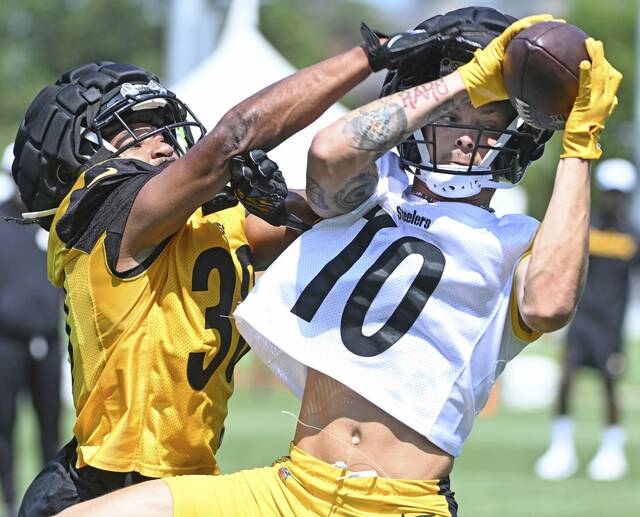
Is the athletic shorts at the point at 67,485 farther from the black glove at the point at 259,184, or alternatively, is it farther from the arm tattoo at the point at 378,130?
the arm tattoo at the point at 378,130

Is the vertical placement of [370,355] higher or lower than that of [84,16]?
higher

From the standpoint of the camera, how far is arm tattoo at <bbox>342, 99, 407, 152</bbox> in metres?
3.14

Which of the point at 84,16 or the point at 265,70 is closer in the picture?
the point at 265,70

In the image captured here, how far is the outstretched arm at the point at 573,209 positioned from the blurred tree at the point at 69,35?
49794mm

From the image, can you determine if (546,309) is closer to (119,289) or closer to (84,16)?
(119,289)

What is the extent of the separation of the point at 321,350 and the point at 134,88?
3.51 ft

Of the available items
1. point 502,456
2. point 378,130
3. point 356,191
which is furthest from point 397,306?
point 502,456

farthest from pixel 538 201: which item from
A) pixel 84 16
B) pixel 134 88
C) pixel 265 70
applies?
pixel 134 88

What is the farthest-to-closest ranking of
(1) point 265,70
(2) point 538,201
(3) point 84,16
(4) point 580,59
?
(3) point 84,16 → (2) point 538,201 → (1) point 265,70 → (4) point 580,59

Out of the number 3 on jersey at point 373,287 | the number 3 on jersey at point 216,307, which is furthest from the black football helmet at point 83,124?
the number 3 on jersey at point 373,287

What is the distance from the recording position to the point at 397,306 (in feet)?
10.6

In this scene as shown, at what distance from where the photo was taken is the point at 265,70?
9594 millimetres

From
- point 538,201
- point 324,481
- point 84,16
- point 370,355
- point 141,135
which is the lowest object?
point 538,201

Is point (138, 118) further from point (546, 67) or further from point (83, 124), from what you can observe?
point (546, 67)
